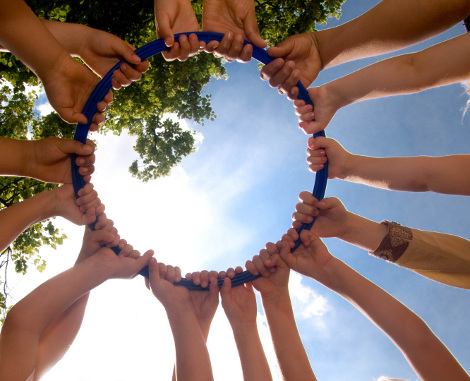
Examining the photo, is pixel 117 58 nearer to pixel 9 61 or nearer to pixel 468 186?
pixel 468 186

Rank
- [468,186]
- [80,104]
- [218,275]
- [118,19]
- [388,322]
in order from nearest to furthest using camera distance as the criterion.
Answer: [468,186] → [388,322] → [80,104] → [218,275] → [118,19]

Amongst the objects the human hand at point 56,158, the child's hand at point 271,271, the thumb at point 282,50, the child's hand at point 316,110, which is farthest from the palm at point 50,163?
the child's hand at point 316,110

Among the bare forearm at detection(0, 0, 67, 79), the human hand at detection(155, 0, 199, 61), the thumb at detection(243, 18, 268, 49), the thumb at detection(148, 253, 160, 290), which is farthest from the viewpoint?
the thumb at detection(148, 253, 160, 290)

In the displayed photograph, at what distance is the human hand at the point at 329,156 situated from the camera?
2836 mm

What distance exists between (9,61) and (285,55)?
4.56 metres

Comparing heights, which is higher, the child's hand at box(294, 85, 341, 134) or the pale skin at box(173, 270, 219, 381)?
A: the child's hand at box(294, 85, 341, 134)

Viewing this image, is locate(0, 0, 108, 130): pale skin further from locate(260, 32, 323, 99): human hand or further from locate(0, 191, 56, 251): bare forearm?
locate(260, 32, 323, 99): human hand

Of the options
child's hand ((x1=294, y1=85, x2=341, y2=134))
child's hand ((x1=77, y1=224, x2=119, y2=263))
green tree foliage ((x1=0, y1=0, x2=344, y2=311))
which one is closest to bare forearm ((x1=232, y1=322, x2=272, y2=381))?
child's hand ((x1=77, y1=224, x2=119, y2=263))

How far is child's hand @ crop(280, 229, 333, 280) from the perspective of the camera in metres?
2.92

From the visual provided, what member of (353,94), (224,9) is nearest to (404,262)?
(353,94)

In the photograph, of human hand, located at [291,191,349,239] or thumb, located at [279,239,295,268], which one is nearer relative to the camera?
human hand, located at [291,191,349,239]

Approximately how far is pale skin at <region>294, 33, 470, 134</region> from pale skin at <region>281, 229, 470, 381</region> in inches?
42.1

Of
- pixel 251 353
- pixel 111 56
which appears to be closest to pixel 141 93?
pixel 111 56

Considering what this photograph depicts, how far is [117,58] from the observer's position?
2.88 metres
